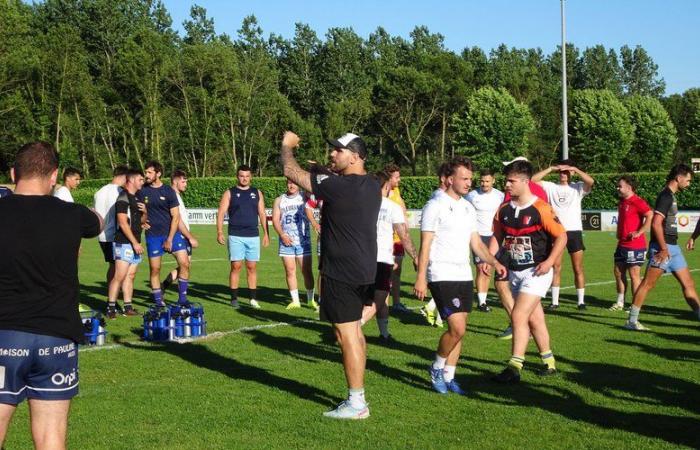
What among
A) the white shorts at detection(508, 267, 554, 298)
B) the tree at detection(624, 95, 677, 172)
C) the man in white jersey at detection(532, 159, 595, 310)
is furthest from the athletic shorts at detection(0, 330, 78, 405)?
the tree at detection(624, 95, 677, 172)

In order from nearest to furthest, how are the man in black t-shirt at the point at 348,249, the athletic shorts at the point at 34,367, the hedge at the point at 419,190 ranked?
the athletic shorts at the point at 34,367, the man in black t-shirt at the point at 348,249, the hedge at the point at 419,190

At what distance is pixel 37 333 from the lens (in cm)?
453

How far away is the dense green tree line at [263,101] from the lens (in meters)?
60.5

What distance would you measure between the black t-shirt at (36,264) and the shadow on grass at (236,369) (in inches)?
136

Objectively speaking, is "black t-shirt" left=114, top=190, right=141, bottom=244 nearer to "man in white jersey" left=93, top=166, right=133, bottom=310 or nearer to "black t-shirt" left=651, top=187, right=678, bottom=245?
"man in white jersey" left=93, top=166, right=133, bottom=310

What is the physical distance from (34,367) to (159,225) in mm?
9235

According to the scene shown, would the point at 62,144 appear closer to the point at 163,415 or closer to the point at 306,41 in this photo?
the point at 306,41

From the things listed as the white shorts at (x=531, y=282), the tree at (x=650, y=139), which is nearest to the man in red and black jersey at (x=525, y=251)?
the white shorts at (x=531, y=282)

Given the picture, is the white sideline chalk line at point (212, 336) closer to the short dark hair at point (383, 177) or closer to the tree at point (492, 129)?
the short dark hair at point (383, 177)

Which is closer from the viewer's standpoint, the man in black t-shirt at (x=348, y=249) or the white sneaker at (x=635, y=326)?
the man in black t-shirt at (x=348, y=249)

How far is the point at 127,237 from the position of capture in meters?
12.6

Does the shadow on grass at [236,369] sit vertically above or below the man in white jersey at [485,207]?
below

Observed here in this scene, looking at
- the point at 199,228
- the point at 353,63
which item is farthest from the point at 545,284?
the point at 353,63

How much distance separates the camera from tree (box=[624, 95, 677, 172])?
252ft
